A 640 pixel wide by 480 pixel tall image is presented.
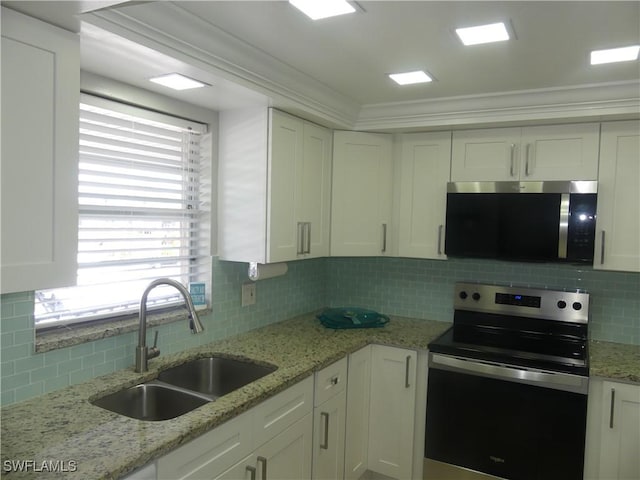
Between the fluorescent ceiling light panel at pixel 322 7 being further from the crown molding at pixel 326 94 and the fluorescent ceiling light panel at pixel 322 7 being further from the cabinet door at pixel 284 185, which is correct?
the cabinet door at pixel 284 185

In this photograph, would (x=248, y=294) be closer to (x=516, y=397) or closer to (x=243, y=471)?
(x=243, y=471)

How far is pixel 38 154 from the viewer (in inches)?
53.3

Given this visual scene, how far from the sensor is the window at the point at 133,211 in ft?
6.41

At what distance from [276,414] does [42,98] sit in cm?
140

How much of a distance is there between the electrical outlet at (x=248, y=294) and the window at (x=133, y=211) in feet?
0.88

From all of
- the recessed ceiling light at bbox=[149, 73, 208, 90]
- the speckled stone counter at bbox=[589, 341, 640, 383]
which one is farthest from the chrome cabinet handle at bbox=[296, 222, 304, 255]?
the speckled stone counter at bbox=[589, 341, 640, 383]

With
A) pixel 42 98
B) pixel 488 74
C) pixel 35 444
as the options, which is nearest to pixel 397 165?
pixel 488 74

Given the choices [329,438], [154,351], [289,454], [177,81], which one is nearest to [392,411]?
[329,438]

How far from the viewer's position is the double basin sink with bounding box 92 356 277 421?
1.89 m

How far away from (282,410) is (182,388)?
0.42m

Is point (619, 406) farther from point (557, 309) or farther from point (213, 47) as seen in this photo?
point (213, 47)

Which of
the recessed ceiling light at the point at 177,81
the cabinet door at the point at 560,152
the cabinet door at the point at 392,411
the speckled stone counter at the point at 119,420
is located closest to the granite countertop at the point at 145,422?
the speckled stone counter at the point at 119,420

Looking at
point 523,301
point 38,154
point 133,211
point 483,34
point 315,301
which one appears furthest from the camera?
point 315,301

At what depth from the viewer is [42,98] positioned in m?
1.36
